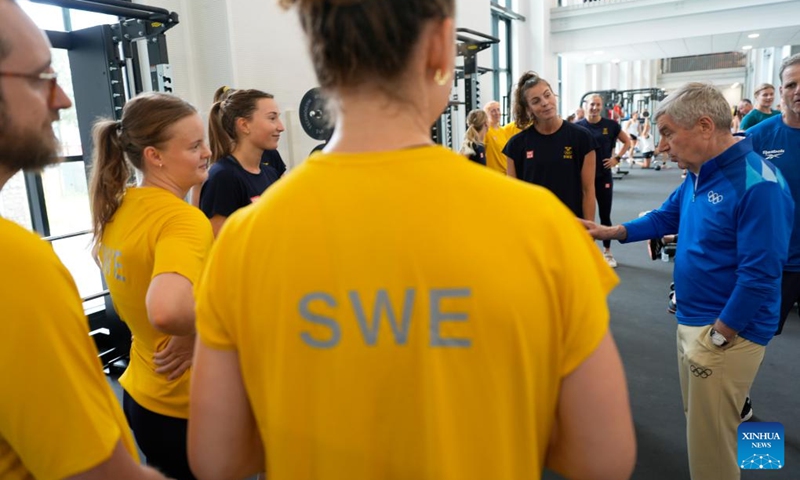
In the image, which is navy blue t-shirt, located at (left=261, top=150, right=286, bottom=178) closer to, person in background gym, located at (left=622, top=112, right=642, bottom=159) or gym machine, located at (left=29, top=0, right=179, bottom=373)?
gym machine, located at (left=29, top=0, right=179, bottom=373)

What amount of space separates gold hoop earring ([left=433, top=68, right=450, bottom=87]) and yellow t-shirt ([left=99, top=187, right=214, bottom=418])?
0.79 metres

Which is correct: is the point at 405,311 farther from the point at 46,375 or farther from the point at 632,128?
the point at 632,128

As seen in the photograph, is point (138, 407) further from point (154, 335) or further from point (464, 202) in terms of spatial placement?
point (464, 202)

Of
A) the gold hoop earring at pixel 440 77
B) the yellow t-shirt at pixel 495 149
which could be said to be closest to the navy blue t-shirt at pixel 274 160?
the yellow t-shirt at pixel 495 149

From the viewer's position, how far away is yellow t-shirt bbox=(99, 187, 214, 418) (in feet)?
3.92

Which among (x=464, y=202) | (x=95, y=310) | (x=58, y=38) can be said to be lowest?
(x=95, y=310)

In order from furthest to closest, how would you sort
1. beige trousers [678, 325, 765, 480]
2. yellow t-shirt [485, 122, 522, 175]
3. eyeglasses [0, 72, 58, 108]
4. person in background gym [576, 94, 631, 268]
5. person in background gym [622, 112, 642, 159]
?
1. person in background gym [622, 112, 642, 159]
2. person in background gym [576, 94, 631, 268]
3. yellow t-shirt [485, 122, 522, 175]
4. beige trousers [678, 325, 765, 480]
5. eyeglasses [0, 72, 58, 108]

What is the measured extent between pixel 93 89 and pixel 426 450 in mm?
3614

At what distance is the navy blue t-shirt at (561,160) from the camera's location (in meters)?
2.98

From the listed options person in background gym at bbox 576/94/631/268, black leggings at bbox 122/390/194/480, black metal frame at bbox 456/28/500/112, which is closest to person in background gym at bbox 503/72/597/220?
person in background gym at bbox 576/94/631/268

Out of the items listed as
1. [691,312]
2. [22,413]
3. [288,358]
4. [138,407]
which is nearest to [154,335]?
[138,407]

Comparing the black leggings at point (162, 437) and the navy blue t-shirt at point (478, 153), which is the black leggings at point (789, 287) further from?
the navy blue t-shirt at point (478, 153)

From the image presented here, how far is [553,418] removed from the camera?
0.67 metres

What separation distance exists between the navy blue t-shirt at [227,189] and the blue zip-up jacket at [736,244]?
5.29 ft
